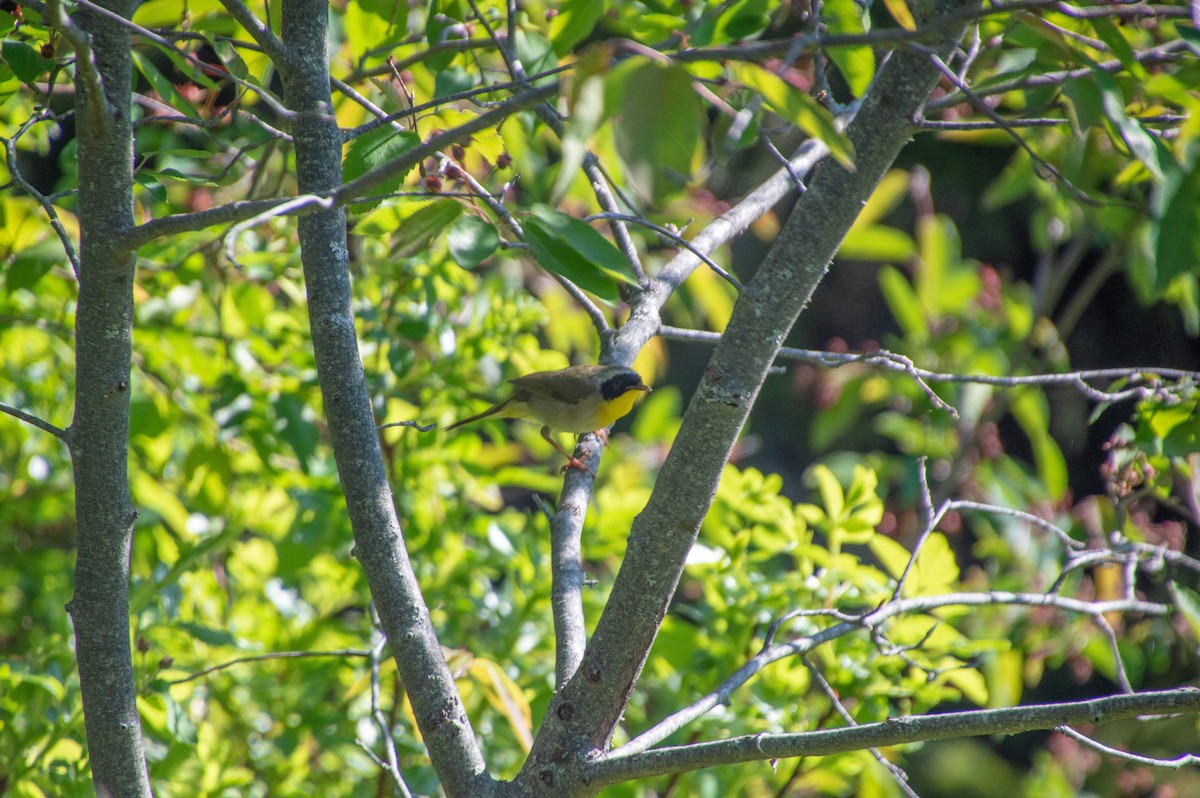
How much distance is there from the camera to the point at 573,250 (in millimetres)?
1111

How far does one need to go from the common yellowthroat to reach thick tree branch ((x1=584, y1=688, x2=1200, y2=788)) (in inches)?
46.1

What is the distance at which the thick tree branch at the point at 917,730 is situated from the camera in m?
0.98

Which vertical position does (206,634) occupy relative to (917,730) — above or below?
above

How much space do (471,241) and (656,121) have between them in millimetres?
442

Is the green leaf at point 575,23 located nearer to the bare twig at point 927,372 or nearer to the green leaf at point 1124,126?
the bare twig at point 927,372

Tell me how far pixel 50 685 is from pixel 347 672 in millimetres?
771

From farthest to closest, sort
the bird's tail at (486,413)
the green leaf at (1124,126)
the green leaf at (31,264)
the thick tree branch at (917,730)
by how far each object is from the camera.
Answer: the bird's tail at (486,413)
the green leaf at (31,264)
the green leaf at (1124,126)
the thick tree branch at (917,730)

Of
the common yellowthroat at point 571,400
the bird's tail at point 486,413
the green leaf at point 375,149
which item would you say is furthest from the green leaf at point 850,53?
the bird's tail at point 486,413

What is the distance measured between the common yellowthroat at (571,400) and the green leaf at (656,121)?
1485 mm

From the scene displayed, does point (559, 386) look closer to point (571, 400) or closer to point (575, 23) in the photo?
point (571, 400)

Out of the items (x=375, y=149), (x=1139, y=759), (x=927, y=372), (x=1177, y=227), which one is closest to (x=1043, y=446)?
(x=927, y=372)

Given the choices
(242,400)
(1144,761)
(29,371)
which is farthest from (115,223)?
(29,371)

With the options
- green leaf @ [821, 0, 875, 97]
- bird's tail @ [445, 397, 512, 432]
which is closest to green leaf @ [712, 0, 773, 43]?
green leaf @ [821, 0, 875, 97]

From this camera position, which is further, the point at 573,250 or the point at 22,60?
the point at 22,60
